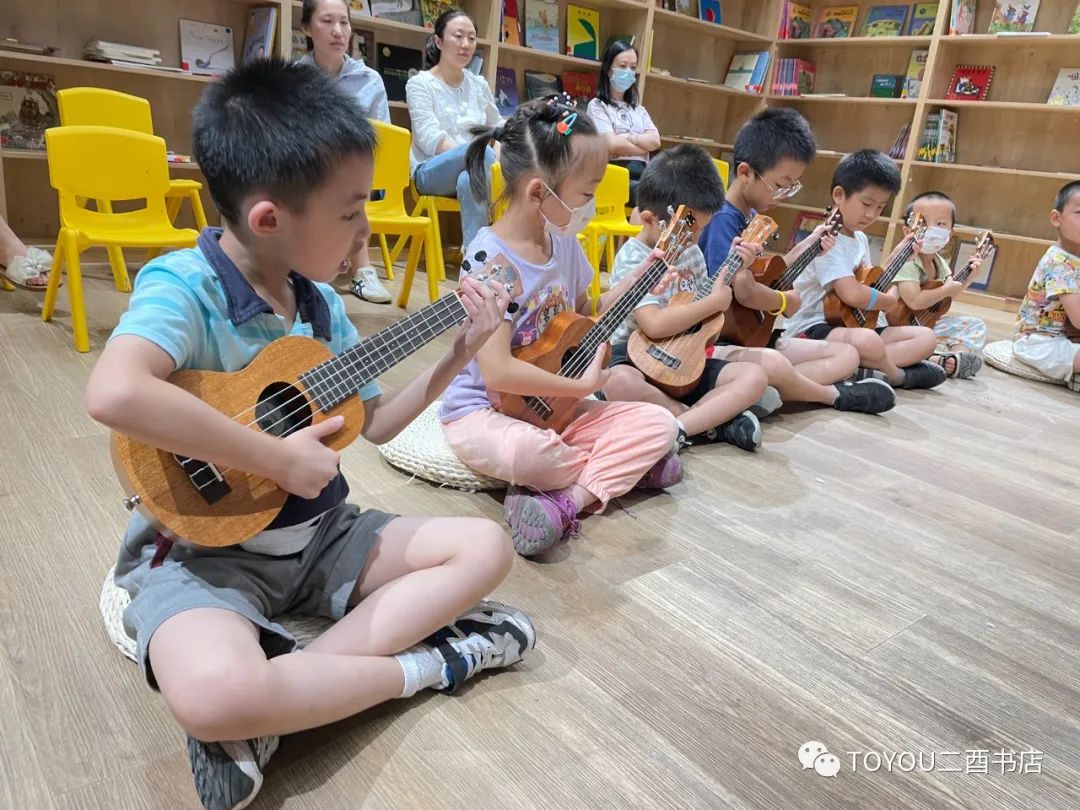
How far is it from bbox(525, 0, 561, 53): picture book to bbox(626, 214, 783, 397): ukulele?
3008 millimetres

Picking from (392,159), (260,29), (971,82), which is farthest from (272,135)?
(971,82)

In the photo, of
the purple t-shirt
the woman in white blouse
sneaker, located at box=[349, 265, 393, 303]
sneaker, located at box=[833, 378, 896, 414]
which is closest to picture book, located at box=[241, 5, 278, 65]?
the woman in white blouse

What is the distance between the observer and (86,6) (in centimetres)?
345

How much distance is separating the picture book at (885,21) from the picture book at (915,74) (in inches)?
7.6

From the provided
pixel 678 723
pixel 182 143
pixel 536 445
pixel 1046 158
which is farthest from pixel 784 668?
pixel 1046 158

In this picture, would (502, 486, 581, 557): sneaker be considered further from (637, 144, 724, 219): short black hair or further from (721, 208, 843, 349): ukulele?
(721, 208, 843, 349): ukulele

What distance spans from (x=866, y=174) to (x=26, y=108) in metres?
3.40

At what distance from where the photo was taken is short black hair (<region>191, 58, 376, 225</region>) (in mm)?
957

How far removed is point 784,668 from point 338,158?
1.02m

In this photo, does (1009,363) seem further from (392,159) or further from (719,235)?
(392,159)

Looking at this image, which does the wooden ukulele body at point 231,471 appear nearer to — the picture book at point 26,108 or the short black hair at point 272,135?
the short black hair at point 272,135

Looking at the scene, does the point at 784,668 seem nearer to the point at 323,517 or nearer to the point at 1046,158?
the point at 323,517

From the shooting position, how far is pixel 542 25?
4.67 metres

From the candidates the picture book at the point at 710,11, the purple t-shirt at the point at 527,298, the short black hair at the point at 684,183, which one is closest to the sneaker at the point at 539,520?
the purple t-shirt at the point at 527,298
